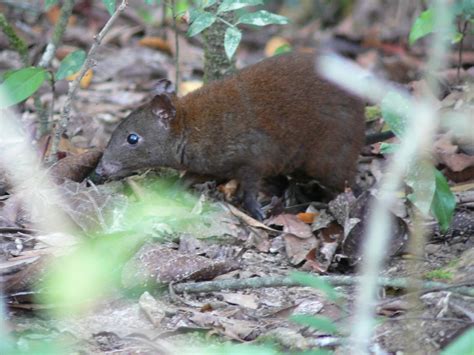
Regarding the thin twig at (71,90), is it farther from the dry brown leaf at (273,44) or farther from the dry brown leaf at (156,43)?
the dry brown leaf at (273,44)

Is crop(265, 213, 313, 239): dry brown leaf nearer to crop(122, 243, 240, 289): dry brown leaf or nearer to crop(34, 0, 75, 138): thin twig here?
crop(122, 243, 240, 289): dry brown leaf

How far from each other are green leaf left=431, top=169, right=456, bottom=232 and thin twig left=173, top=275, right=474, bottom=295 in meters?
0.89

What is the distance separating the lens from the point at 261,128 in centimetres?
651

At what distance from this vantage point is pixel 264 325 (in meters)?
4.16

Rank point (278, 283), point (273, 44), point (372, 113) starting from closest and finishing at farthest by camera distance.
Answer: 1. point (278, 283)
2. point (372, 113)
3. point (273, 44)

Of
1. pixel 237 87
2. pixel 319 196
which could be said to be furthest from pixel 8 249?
pixel 319 196

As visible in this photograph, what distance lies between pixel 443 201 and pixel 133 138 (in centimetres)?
268

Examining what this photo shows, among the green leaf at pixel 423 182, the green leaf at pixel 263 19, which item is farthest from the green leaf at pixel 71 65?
the green leaf at pixel 423 182

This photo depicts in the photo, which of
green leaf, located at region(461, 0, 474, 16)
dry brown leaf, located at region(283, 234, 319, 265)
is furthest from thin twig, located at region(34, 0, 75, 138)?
green leaf, located at region(461, 0, 474, 16)

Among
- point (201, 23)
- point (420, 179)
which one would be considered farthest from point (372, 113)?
point (420, 179)

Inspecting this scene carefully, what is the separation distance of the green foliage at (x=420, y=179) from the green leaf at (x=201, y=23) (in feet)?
4.86

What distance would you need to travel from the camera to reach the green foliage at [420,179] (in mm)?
4105

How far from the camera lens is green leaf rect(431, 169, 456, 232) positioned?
4762 millimetres

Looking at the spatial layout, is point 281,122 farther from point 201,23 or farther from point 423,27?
point 201,23
